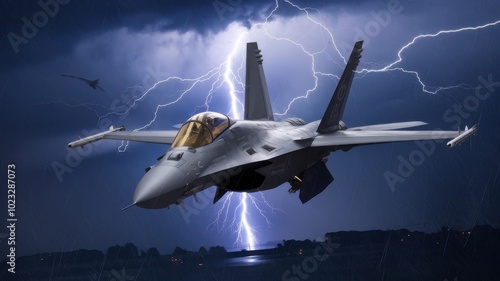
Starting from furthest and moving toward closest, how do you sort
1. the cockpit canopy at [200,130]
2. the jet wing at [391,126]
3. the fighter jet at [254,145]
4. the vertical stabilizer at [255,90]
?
1. the vertical stabilizer at [255,90]
2. the jet wing at [391,126]
3. the cockpit canopy at [200,130]
4. the fighter jet at [254,145]

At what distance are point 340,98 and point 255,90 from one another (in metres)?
3.42

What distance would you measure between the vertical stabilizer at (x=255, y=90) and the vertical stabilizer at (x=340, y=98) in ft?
9.20

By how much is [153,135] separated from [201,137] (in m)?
5.63

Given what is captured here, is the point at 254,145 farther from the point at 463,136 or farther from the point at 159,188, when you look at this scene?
the point at 463,136

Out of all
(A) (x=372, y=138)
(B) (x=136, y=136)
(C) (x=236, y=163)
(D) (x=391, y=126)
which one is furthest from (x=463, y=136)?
(B) (x=136, y=136)

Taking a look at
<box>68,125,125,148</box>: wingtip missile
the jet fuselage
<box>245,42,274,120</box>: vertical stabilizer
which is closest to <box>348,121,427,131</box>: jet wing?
the jet fuselage

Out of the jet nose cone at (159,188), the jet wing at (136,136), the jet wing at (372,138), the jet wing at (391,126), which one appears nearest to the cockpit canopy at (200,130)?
the jet nose cone at (159,188)

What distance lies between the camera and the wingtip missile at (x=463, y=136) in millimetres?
15798

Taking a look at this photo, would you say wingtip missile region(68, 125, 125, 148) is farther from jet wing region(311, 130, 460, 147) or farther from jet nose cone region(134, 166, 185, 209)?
jet wing region(311, 130, 460, 147)

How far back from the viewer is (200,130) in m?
15.9

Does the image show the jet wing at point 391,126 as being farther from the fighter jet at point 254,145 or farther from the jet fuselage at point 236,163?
the jet fuselage at point 236,163

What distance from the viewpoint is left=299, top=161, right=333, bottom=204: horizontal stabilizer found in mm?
19634

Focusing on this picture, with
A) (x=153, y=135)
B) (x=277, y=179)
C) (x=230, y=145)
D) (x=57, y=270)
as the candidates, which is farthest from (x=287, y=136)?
(x=57, y=270)

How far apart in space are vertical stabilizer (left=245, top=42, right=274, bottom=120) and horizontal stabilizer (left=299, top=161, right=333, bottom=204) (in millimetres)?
3576
